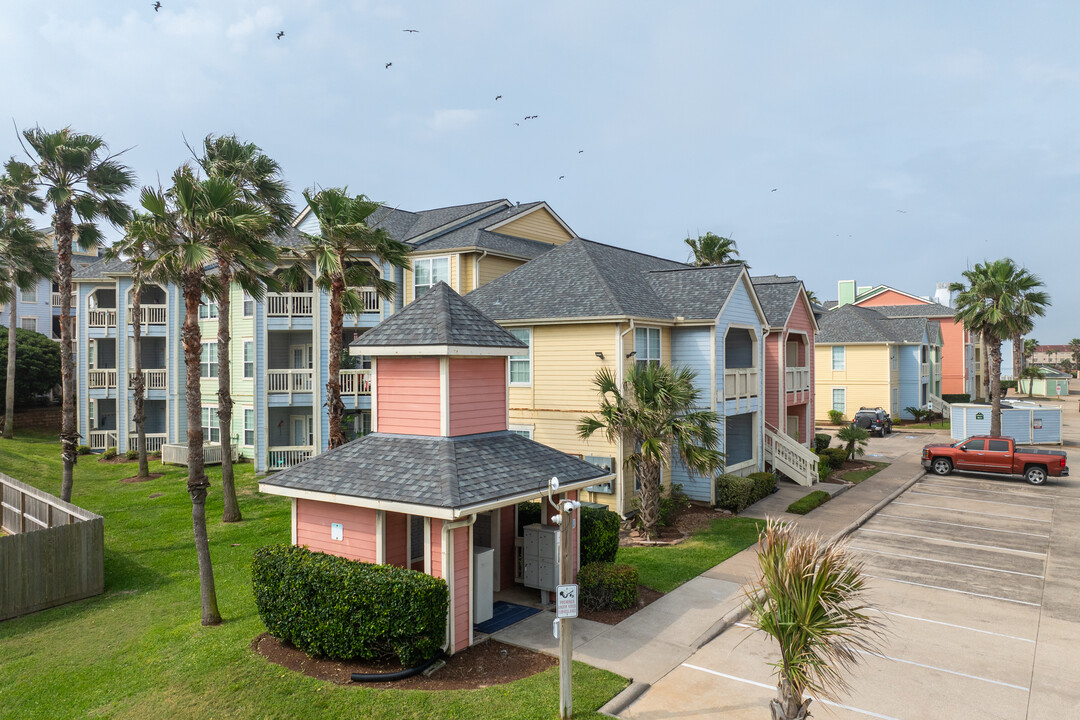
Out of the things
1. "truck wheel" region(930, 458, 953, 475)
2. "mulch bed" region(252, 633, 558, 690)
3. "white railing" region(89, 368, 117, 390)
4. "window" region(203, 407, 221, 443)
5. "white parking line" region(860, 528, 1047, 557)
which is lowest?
"white parking line" region(860, 528, 1047, 557)

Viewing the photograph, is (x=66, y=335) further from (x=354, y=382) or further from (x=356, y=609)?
(x=356, y=609)

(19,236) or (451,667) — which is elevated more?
(19,236)

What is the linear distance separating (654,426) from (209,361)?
83.2 ft

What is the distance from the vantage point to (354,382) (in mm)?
28828

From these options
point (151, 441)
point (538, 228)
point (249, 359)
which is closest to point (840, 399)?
point (538, 228)

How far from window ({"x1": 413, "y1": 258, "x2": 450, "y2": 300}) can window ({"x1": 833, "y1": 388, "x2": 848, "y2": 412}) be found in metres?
34.1

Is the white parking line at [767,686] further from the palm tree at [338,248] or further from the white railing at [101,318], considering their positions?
the white railing at [101,318]

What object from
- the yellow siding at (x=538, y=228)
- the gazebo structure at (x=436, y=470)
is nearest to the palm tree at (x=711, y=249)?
the yellow siding at (x=538, y=228)

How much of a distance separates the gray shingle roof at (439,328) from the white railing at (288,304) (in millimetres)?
17360

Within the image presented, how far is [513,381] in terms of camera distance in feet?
73.3

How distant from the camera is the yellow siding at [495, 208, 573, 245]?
30.6m

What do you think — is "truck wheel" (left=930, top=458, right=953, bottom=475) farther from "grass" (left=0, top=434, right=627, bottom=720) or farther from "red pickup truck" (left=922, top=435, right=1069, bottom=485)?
"grass" (left=0, top=434, right=627, bottom=720)

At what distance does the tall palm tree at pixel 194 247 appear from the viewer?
12.8 m

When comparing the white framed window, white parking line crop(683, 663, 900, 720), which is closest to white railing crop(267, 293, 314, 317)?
the white framed window
